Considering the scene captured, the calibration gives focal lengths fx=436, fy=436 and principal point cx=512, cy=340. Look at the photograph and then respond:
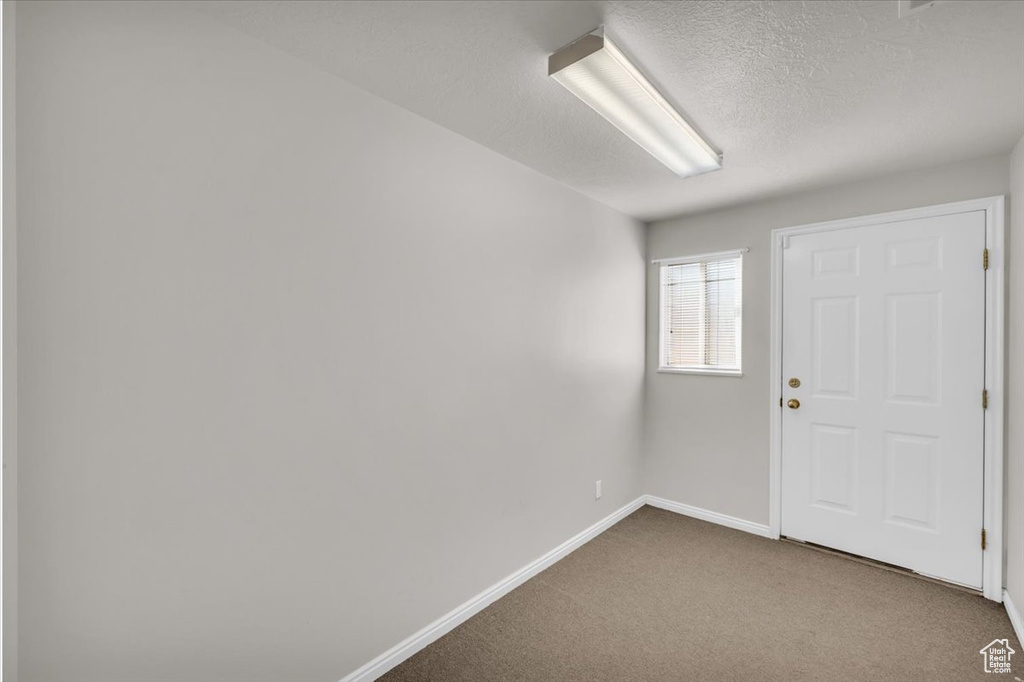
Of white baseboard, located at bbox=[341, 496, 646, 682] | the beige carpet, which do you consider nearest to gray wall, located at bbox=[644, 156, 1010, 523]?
the beige carpet

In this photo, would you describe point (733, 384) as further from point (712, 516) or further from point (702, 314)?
point (712, 516)

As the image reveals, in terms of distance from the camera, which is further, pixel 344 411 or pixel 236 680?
pixel 344 411

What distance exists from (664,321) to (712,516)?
1.65m

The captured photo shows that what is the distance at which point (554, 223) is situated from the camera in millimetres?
2898

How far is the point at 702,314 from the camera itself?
364 cm

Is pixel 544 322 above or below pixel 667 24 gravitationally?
below

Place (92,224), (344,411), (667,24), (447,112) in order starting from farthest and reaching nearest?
(447,112)
(344,411)
(667,24)
(92,224)

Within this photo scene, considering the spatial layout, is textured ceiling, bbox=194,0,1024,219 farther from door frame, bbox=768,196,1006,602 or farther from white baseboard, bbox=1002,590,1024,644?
white baseboard, bbox=1002,590,1024,644

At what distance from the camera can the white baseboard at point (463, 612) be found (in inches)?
74.5

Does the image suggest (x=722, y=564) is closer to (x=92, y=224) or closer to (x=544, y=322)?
(x=544, y=322)

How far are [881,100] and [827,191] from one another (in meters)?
1.26

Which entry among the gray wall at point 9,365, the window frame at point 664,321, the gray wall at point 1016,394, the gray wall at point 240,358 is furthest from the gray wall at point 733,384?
the gray wall at point 9,365

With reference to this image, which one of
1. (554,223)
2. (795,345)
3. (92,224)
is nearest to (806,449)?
(795,345)

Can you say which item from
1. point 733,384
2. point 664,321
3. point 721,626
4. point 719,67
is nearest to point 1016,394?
point 733,384
